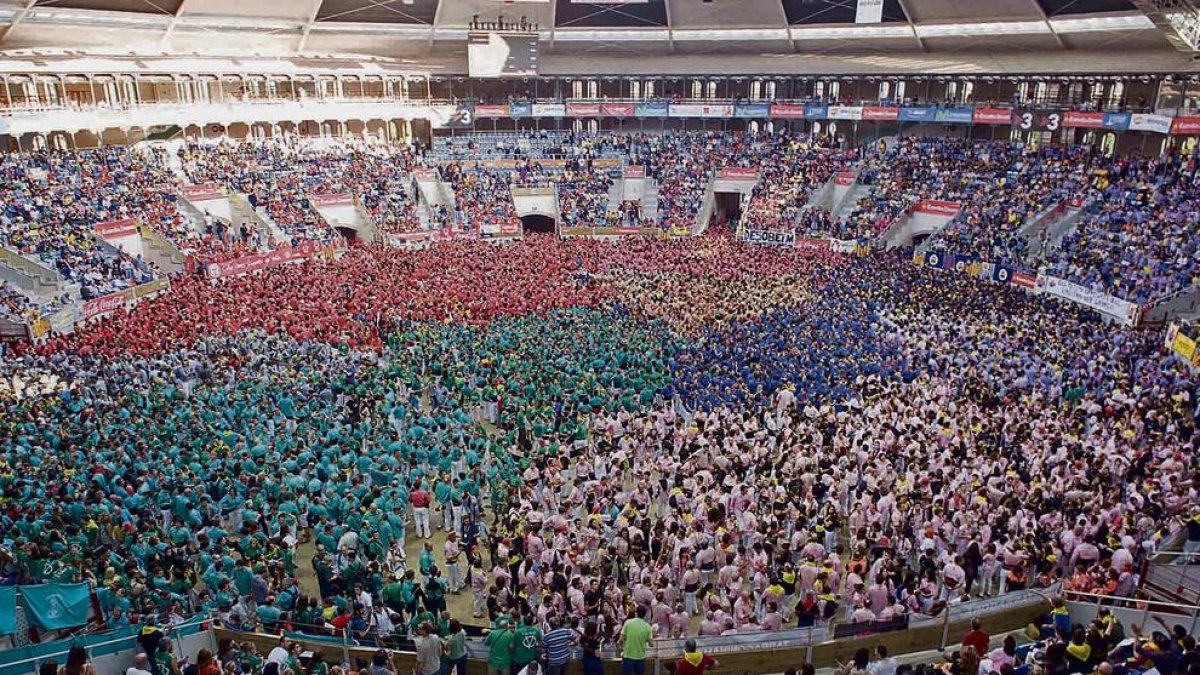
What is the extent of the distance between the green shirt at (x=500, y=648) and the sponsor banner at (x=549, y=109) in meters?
46.4

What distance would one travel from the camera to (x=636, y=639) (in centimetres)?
913

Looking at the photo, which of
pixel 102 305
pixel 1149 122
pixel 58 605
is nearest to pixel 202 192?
pixel 102 305

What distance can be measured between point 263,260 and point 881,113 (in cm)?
3295

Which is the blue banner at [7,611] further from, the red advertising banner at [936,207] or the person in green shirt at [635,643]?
the red advertising banner at [936,207]

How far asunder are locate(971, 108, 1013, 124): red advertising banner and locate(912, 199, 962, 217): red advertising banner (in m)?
6.47

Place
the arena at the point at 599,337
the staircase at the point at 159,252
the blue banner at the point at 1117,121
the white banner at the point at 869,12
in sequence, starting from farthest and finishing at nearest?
1. the white banner at the point at 869,12
2. the blue banner at the point at 1117,121
3. the staircase at the point at 159,252
4. the arena at the point at 599,337

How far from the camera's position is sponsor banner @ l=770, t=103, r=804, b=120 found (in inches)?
1886

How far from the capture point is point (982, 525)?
12.2 meters

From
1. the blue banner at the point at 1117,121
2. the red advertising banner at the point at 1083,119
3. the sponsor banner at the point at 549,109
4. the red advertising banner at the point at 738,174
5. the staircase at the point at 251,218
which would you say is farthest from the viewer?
the sponsor banner at the point at 549,109

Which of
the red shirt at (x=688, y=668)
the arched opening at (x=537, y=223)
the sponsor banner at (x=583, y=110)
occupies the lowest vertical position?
the arched opening at (x=537, y=223)

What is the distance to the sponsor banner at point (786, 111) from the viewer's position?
47.9 meters

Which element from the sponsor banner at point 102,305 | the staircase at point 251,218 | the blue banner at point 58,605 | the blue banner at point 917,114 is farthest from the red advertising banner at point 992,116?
the blue banner at point 58,605

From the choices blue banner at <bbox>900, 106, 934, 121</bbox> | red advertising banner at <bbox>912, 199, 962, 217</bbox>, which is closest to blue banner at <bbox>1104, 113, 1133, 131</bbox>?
red advertising banner at <bbox>912, 199, 962, 217</bbox>

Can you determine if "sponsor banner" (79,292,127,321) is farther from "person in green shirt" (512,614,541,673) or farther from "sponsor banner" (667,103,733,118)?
"sponsor banner" (667,103,733,118)
